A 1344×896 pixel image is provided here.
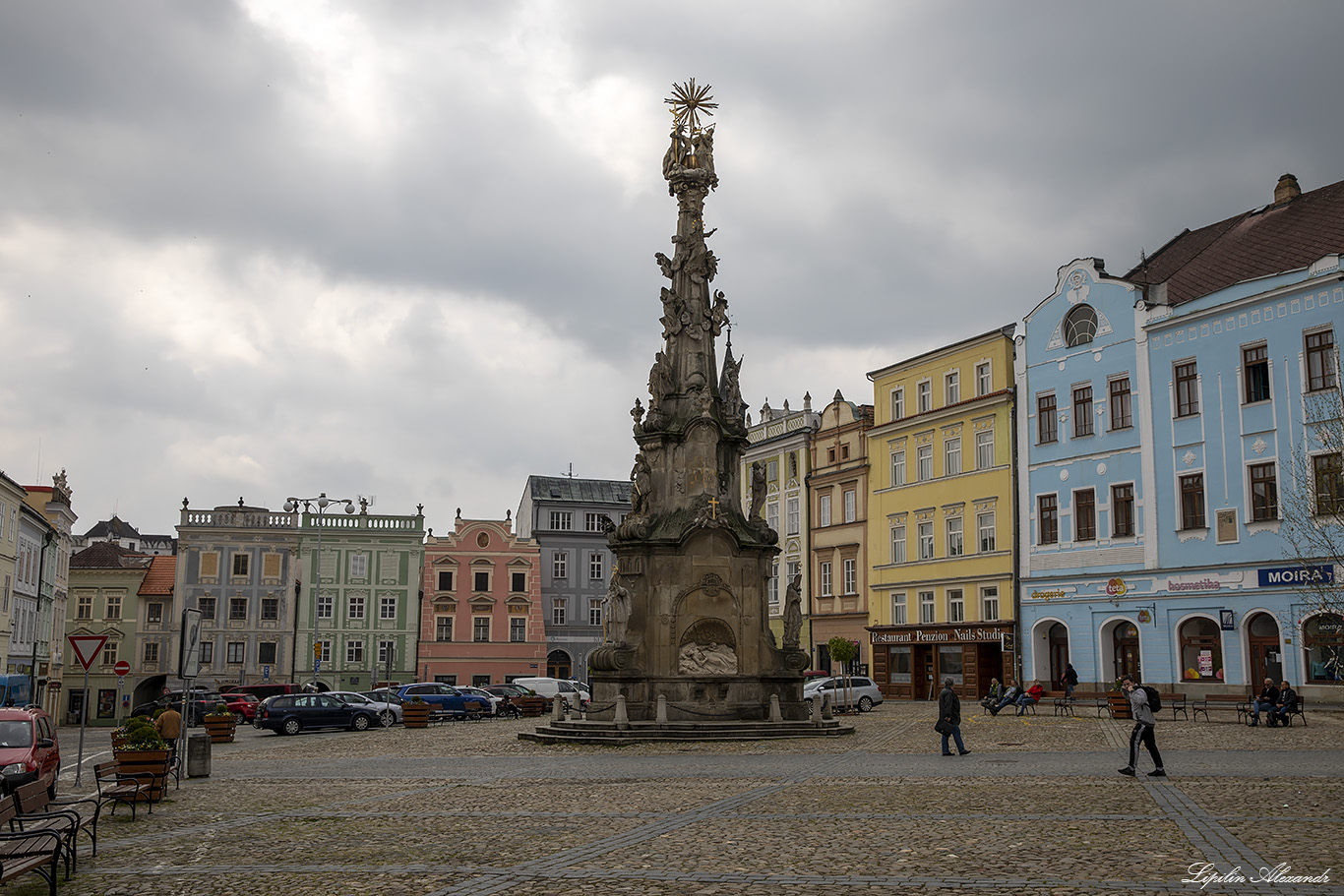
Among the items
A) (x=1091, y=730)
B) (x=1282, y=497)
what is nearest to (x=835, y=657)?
(x=1282, y=497)

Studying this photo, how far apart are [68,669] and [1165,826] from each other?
7781 cm

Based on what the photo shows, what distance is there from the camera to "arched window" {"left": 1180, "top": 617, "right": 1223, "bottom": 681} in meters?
42.6

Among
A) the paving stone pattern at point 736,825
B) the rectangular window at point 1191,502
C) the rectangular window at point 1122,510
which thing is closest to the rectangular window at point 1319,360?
the rectangular window at point 1191,502

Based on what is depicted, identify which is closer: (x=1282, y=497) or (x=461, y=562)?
(x=1282, y=497)

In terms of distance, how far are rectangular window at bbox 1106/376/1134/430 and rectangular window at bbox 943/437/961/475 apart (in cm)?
871

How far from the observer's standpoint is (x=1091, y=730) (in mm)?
29984

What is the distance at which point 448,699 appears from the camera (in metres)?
47.0

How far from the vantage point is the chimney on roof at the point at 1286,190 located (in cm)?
4754

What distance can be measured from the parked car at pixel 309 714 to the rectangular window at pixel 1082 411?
2848 centimetres

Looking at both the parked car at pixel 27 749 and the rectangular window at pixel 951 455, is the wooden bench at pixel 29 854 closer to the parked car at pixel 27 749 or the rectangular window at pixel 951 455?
the parked car at pixel 27 749

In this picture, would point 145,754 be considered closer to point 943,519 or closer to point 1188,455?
point 1188,455

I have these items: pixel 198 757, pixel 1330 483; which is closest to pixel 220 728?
pixel 198 757

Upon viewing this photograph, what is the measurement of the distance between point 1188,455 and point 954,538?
1290 cm

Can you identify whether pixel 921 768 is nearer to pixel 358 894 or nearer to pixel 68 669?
pixel 358 894
